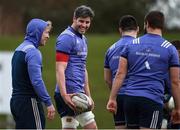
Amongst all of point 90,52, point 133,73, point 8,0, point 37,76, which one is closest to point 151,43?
point 133,73

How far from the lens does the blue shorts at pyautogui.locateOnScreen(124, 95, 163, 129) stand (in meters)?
10.4

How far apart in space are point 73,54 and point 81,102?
69 cm

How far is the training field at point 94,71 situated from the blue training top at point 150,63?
42.3 ft

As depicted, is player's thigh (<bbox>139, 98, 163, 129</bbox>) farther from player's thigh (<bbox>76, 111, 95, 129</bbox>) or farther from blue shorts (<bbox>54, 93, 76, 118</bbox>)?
blue shorts (<bbox>54, 93, 76, 118</bbox>)

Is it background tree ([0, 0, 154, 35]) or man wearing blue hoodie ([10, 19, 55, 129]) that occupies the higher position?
background tree ([0, 0, 154, 35])

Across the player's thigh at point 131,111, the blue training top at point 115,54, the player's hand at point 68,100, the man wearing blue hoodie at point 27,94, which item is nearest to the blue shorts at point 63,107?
the player's hand at point 68,100

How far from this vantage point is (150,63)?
10.4 metres

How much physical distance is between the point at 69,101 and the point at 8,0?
30.9 m

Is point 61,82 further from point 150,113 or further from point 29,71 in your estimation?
point 150,113

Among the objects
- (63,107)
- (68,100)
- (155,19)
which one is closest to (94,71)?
(63,107)

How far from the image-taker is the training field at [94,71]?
79.9ft

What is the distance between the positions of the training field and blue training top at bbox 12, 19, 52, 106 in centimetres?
1258

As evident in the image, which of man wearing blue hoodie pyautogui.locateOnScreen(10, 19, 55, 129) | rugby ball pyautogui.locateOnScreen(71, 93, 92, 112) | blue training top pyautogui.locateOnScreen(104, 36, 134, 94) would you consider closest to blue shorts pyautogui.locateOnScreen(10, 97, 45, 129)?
man wearing blue hoodie pyautogui.locateOnScreen(10, 19, 55, 129)

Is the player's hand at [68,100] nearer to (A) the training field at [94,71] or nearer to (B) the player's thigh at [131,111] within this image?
(B) the player's thigh at [131,111]
